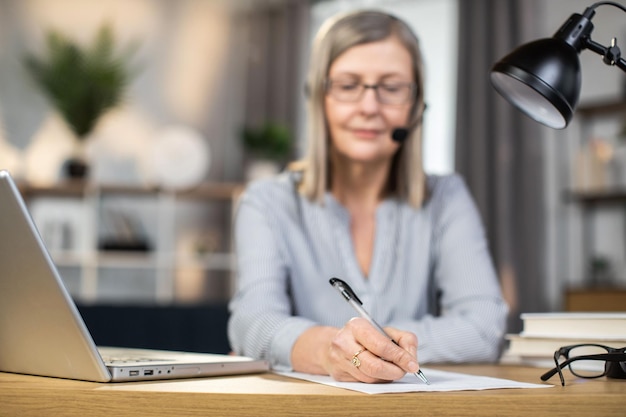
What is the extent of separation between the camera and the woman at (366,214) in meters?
1.55

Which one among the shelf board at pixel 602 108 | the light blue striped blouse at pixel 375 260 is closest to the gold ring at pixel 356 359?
the light blue striped blouse at pixel 375 260

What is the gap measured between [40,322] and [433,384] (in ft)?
1.35

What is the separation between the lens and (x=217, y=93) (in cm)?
599

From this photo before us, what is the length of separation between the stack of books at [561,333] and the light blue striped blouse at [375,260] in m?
0.17

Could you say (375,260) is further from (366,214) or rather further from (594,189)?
(594,189)

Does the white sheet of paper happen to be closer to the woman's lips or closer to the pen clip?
the pen clip

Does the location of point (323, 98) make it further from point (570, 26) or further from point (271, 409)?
point (271, 409)

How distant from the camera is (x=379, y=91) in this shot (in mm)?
1609

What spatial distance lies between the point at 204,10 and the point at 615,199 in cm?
316

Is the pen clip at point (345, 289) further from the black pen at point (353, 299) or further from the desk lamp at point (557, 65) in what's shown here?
the desk lamp at point (557, 65)

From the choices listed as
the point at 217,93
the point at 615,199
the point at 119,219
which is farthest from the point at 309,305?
the point at 217,93

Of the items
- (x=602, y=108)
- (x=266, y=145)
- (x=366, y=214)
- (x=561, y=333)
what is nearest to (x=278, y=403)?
(x=561, y=333)

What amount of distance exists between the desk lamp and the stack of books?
0.27 m

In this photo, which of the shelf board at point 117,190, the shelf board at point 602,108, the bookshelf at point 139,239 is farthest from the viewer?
the bookshelf at point 139,239
